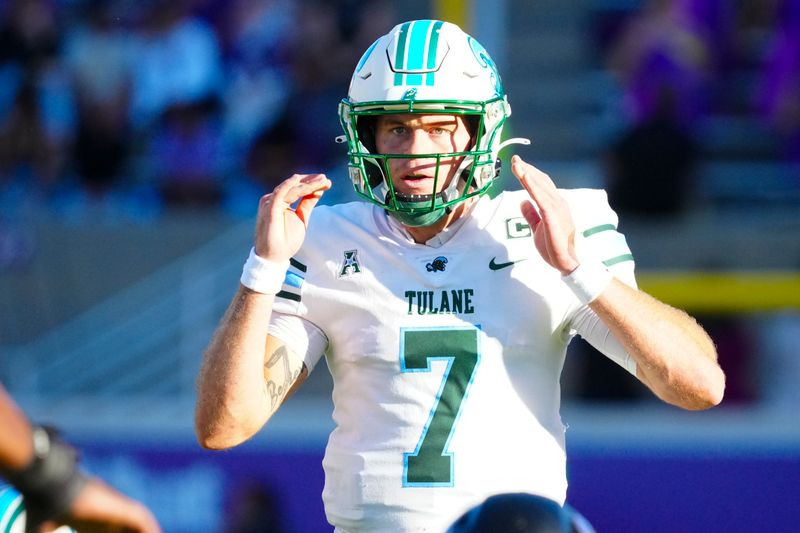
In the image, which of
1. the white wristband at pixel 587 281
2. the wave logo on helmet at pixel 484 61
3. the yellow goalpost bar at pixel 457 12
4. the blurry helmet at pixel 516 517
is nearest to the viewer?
the blurry helmet at pixel 516 517

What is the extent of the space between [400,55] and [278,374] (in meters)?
0.83

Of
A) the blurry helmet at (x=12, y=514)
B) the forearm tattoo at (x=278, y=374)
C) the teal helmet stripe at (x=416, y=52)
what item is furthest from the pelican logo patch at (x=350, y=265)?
the blurry helmet at (x=12, y=514)

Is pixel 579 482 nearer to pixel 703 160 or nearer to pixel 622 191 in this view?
pixel 622 191

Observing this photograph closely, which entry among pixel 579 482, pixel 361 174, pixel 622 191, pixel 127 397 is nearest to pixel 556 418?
pixel 361 174

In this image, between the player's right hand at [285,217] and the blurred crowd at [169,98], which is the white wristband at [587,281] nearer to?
the player's right hand at [285,217]

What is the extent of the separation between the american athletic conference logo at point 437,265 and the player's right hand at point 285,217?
304 mm

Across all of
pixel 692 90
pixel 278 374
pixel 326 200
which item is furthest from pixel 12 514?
pixel 692 90

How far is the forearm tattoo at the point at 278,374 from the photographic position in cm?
353

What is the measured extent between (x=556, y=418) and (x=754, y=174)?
4.91 m

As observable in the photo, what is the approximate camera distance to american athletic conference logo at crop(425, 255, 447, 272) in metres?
3.53

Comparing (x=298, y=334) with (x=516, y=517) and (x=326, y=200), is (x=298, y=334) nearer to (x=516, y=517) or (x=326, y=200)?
(x=516, y=517)

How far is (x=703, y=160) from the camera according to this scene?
319 inches

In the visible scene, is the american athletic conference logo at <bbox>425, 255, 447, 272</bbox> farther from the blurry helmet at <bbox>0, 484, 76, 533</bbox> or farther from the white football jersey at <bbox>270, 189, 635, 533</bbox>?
the blurry helmet at <bbox>0, 484, 76, 533</bbox>

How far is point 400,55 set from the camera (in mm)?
3641
